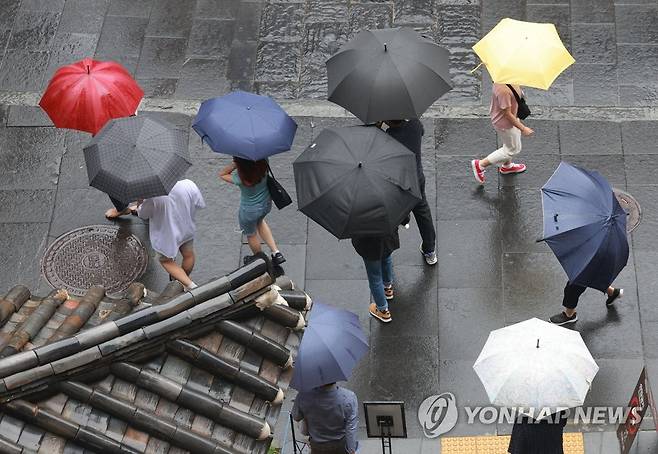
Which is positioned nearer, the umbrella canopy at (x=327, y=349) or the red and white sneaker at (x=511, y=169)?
the umbrella canopy at (x=327, y=349)

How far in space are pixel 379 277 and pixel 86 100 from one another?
3.20 m

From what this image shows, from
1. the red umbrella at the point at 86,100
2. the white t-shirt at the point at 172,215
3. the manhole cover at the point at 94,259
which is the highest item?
the red umbrella at the point at 86,100

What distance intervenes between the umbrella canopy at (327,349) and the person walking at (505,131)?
2.97m

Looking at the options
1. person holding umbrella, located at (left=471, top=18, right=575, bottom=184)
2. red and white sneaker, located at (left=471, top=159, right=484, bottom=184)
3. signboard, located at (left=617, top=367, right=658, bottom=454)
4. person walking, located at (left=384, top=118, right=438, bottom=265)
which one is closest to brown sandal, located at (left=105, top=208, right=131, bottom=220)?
person walking, located at (left=384, top=118, right=438, bottom=265)

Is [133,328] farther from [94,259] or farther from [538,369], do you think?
[94,259]

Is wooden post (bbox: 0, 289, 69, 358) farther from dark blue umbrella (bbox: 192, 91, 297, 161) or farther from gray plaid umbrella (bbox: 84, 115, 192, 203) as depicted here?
dark blue umbrella (bbox: 192, 91, 297, 161)

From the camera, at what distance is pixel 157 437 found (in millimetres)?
7016

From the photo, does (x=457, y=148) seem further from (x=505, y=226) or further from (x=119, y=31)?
(x=119, y=31)

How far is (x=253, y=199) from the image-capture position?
1057 centimetres

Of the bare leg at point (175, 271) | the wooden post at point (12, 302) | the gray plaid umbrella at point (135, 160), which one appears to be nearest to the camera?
the wooden post at point (12, 302)

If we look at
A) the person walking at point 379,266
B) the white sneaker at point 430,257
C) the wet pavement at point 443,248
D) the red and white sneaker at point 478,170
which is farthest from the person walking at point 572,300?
the red and white sneaker at point 478,170

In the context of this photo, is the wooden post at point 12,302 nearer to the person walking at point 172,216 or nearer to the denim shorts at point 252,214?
the person walking at point 172,216

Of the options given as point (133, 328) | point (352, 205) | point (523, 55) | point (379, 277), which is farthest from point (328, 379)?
point (523, 55)

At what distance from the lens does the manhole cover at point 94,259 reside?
11430 mm
